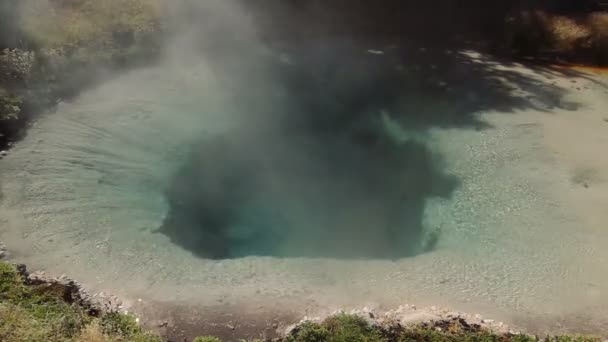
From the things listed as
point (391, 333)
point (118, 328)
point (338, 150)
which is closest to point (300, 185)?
point (338, 150)

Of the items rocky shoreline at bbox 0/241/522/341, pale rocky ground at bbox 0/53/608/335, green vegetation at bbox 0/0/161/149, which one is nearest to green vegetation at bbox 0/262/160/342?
rocky shoreline at bbox 0/241/522/341

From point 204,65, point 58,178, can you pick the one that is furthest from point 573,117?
point 58,178

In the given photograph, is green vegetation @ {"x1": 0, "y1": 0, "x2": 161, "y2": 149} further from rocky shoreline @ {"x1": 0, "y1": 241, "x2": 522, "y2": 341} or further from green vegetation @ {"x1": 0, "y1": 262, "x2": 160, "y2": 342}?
rocky shoreline @ {"x1": 0, "y1": 241, "x2": 522, "y2": 341}

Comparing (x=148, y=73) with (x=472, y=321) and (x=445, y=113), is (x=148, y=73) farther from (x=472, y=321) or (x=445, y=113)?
(x=472, y=321)

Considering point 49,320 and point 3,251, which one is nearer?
point 49,320

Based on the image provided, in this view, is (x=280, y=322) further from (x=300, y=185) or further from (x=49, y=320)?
(x=300, y=185)
